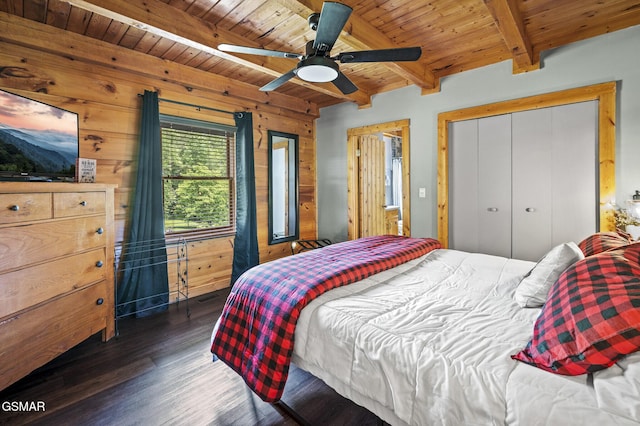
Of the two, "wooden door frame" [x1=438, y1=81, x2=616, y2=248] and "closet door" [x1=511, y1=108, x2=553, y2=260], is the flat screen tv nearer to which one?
"wooden door frame" [x1=438, y1=81, x2=616, y2=248]

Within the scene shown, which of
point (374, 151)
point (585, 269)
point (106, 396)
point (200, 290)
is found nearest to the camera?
point (585, 269)

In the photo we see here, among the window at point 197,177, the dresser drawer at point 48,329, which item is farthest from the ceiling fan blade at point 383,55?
the dresser drawer at point 48,329

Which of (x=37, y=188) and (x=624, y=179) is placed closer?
(x=37, y=188)

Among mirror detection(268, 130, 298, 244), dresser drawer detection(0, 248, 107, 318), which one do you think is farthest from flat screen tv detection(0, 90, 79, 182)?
mirror detection(268, 130, 298, 244)

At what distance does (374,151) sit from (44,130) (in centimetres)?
390

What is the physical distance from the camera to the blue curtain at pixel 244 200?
3.76 m

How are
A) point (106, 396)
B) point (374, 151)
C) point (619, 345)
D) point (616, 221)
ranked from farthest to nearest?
1. point (374, 151)
2. point (616, 221)
3. point (106, 396)
4. point (619, 345)

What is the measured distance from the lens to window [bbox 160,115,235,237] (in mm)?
3338

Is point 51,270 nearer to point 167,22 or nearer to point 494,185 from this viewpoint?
point 167,22

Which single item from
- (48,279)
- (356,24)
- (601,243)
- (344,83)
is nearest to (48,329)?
(48,279)

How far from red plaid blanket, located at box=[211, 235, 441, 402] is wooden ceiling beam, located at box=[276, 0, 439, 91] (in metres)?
1.67

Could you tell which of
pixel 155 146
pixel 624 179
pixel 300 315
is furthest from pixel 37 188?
pixel 624 179

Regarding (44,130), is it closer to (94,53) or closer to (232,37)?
(94,53)

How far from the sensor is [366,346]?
1259 millimetres
